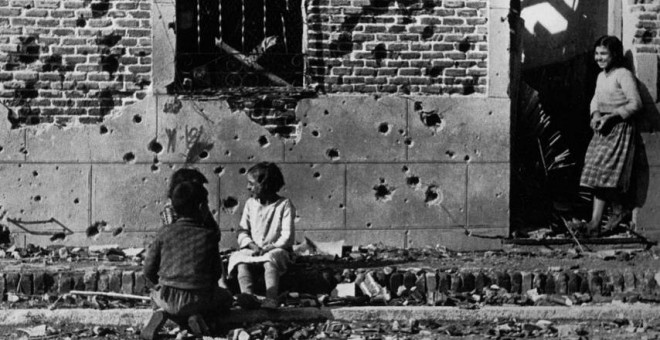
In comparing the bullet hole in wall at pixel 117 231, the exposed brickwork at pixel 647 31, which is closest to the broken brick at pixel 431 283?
the bullet hole in wall at pixel 117 231

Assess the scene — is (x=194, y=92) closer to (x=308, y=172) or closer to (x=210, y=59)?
(x=210, y=59)

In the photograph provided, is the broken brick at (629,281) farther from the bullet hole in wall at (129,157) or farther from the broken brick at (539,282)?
the bullet hole in wall at (129,157)

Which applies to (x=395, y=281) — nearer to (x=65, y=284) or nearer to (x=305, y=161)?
(x=305, y=161)

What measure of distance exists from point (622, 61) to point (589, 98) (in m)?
1.57

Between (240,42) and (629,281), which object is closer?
(629,281)

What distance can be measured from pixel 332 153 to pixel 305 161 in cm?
27

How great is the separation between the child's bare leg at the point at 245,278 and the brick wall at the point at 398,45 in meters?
2.67

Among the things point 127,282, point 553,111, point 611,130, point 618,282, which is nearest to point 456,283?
point 618,282

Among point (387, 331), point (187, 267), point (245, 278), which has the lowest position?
point (387, 331)

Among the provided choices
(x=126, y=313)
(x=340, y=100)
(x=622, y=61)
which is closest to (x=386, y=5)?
(x=340, y=100)

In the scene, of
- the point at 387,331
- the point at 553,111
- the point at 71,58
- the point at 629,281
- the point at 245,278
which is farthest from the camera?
the point at 553,111

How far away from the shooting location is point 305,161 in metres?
11.1

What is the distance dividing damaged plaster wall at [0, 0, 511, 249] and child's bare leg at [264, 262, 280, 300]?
212cm

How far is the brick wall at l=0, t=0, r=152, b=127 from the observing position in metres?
10.9
